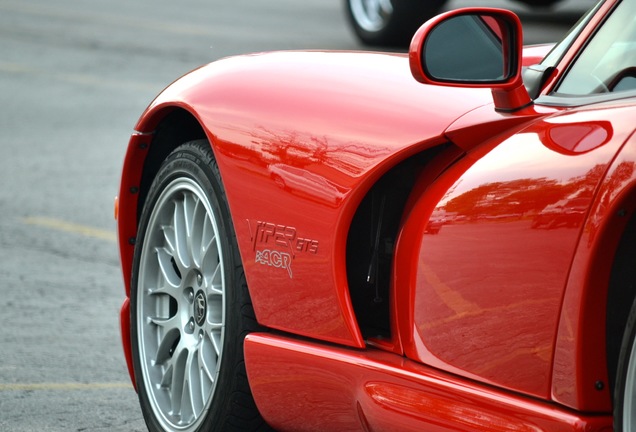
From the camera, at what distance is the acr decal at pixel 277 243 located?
3.33 m

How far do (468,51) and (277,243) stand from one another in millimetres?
666

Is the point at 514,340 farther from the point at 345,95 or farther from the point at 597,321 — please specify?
the point at 345,95

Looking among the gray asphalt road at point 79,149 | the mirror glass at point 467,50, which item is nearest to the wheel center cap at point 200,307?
the gray asphalt road at point 79,149

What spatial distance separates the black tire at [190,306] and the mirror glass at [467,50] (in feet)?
2.63

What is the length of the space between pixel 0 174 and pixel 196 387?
565 centimetres

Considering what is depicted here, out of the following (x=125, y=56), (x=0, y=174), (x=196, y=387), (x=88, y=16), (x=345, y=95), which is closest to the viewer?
(x=345, y=95)

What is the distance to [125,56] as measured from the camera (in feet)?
44.5

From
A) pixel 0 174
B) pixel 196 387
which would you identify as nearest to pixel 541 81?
pixel 196 387

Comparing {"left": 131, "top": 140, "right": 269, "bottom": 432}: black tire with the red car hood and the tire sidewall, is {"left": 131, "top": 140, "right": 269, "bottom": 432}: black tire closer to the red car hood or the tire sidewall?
the tire sidewall

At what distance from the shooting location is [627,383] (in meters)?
2.57

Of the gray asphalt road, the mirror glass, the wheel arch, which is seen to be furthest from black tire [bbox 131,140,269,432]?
the mirror glass

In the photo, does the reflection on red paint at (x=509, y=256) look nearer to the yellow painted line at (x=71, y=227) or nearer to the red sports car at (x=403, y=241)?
the red sports car at (x=403, y=241)

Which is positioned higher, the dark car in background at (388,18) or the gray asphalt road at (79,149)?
the dark car in background at (388,18)

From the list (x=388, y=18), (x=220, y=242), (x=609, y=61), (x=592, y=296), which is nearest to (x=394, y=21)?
(x=388, y=18)
